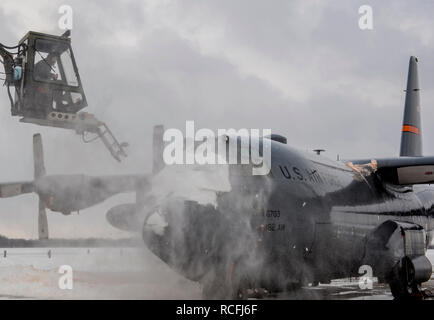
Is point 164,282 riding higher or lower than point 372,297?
higher

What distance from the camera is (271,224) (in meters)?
9.91

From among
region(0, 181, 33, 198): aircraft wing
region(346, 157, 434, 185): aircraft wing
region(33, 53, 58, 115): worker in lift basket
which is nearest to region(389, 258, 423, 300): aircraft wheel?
region(346, 157, 434, 185): aircraft wing

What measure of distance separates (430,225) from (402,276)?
5190 mm

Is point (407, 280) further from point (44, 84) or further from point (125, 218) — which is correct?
point (44, 84)

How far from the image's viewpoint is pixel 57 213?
446 inches

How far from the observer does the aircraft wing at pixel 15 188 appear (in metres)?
13.0

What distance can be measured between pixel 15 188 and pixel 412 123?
1743 centimetres

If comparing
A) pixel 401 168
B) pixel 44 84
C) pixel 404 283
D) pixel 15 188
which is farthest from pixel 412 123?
pixel 44 84

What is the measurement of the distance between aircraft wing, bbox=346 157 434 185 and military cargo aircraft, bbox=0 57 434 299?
64cm

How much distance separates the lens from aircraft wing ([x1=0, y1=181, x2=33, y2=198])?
12961 mm
